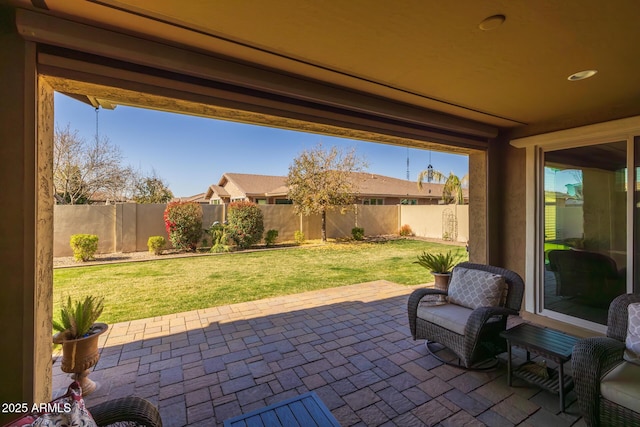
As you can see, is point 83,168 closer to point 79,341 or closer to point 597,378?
point 79,341

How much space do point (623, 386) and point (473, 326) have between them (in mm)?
1015

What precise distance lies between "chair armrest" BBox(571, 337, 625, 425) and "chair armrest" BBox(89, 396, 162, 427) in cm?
287

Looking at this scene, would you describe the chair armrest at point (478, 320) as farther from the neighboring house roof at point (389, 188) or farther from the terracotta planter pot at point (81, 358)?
the neighboring house roof at point (389, 188)

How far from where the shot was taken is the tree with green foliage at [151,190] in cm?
1950

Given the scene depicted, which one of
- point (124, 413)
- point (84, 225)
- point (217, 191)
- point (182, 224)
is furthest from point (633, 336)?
point (217, 191)

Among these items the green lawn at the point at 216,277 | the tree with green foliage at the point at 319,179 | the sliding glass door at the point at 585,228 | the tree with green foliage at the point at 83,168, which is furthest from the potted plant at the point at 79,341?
the tree with green foliage at the point at 83,168

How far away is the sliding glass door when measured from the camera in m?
3.62

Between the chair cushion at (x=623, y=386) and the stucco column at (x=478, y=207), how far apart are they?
2.70 metres

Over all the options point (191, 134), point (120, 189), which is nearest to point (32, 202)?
point (120, 189)

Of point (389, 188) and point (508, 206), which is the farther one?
point (389, 188)

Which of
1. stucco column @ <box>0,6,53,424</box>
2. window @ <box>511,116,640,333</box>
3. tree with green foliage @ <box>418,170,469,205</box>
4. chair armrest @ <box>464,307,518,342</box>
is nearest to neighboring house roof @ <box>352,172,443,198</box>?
tree with green foliage @ <box>418,170,469,205</box>

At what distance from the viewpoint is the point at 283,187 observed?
17812 millimetres

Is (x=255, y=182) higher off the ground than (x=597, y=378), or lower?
higher

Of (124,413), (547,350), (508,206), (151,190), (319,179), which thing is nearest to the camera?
(124,413)
